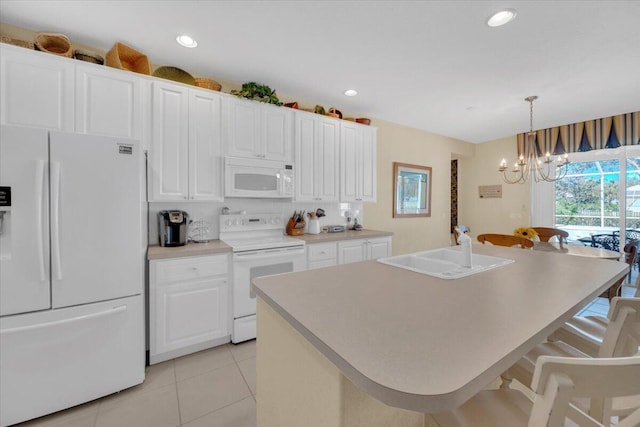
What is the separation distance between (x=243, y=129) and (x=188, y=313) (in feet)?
5.89

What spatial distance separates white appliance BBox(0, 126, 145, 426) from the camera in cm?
148

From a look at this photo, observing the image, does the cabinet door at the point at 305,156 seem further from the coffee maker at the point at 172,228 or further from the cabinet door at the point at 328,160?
the coffee maker at the point at 172,228

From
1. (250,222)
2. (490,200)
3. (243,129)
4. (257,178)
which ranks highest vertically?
(243,129)

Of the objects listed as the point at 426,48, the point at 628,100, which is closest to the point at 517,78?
the point at 426,48

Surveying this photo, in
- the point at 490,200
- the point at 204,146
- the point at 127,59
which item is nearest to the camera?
the point at 127,59

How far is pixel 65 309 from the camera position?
160 cm

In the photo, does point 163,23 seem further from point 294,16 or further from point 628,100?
point 628,100

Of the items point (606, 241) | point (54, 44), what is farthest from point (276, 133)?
point (606, 241)

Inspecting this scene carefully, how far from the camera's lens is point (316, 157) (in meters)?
3.21

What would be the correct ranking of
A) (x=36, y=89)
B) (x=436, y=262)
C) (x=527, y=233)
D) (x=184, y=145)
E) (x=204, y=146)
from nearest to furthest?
1. (x=436, y=262)
2. (x=36, y=89)
3. (x=184, y=145)
4. (x=204, y=146)
5. (x=527, y=233)

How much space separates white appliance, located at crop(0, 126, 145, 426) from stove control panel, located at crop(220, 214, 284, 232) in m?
1.04

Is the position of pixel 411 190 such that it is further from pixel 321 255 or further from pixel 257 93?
pixel 257 93

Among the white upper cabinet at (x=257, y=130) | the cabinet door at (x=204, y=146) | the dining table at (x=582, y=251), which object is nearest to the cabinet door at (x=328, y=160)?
the white upper cabinet at (x=257, y=130)

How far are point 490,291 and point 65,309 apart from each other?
233cm
